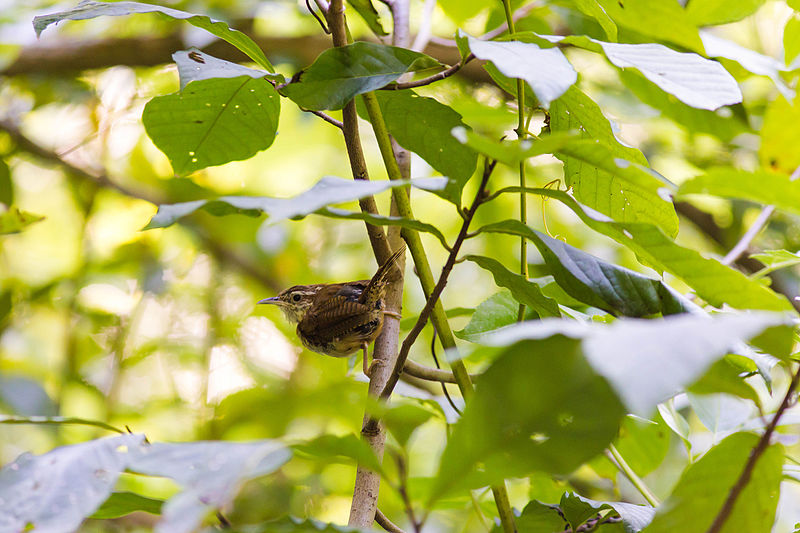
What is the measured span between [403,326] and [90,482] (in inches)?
30.0

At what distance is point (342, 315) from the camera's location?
1570 millimetres

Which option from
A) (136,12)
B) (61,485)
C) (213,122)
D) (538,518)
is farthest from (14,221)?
(538,518)

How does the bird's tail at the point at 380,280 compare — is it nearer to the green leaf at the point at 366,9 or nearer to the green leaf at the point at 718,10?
the green leaf at the point at 366,9

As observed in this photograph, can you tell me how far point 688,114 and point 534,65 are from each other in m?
1.04

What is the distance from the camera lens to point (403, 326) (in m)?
1.23

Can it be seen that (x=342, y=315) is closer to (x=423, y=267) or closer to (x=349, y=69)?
(x=423, y=267)

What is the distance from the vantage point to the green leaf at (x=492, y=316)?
3.09 feet

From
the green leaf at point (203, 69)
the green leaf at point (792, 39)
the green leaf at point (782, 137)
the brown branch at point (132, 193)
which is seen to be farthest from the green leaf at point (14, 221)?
the green leaf at point (792, 39)

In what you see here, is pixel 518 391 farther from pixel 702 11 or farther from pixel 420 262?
pixel 702 11

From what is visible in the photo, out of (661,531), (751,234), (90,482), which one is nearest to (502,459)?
(661,531)

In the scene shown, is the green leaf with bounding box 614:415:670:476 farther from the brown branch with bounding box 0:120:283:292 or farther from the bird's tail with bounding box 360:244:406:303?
the brown branch with bounding box 0:120:283:292

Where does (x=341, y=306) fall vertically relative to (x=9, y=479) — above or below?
below

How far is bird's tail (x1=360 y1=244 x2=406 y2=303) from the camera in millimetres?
1020

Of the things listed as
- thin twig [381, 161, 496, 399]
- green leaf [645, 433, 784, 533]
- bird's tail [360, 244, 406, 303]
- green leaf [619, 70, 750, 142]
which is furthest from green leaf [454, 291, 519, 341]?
green leaf [619, 70, 750, 142]
